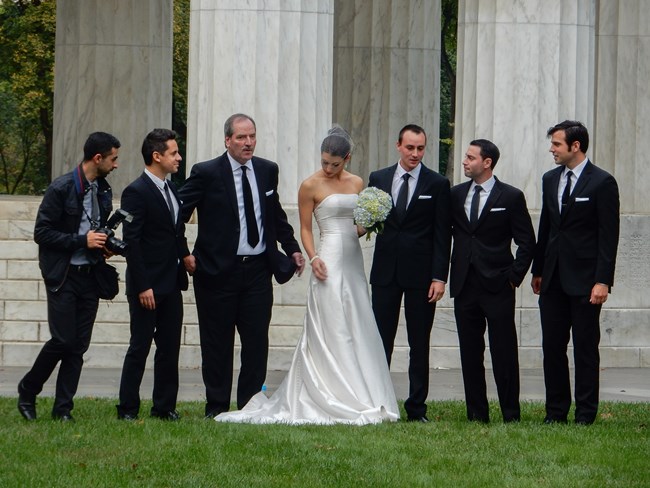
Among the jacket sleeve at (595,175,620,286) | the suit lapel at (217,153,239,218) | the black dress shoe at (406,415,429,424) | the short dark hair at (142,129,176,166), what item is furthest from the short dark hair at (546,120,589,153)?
the short dark hair at (142,129,176,166)

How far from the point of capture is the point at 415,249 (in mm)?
13086

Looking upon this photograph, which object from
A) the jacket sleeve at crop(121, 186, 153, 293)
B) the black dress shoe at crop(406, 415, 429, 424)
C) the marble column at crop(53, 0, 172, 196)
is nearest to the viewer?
the jacket sleeve at crop(121, 186, 153, 293)

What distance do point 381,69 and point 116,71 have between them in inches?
154

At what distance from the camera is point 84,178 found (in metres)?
12.5

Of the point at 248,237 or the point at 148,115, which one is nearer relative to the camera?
the point at 248,237

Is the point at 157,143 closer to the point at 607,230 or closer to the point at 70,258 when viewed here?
the point at 70,258

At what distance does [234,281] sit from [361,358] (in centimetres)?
113

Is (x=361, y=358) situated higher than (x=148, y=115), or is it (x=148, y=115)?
(x=148, y=115)

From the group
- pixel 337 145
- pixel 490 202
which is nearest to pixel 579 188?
pixel 490 202

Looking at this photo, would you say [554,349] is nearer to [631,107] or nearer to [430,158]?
[631,107]

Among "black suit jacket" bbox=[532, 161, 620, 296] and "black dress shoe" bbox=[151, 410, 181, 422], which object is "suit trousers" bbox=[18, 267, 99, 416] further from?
"black suit jacket" bbox=[532, 161, 620, 296]

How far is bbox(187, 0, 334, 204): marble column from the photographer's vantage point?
1727 cm

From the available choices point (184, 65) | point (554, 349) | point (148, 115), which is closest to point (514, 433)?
point (554, 349)

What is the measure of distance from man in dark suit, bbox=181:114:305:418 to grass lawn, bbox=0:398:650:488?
0.71 metres
